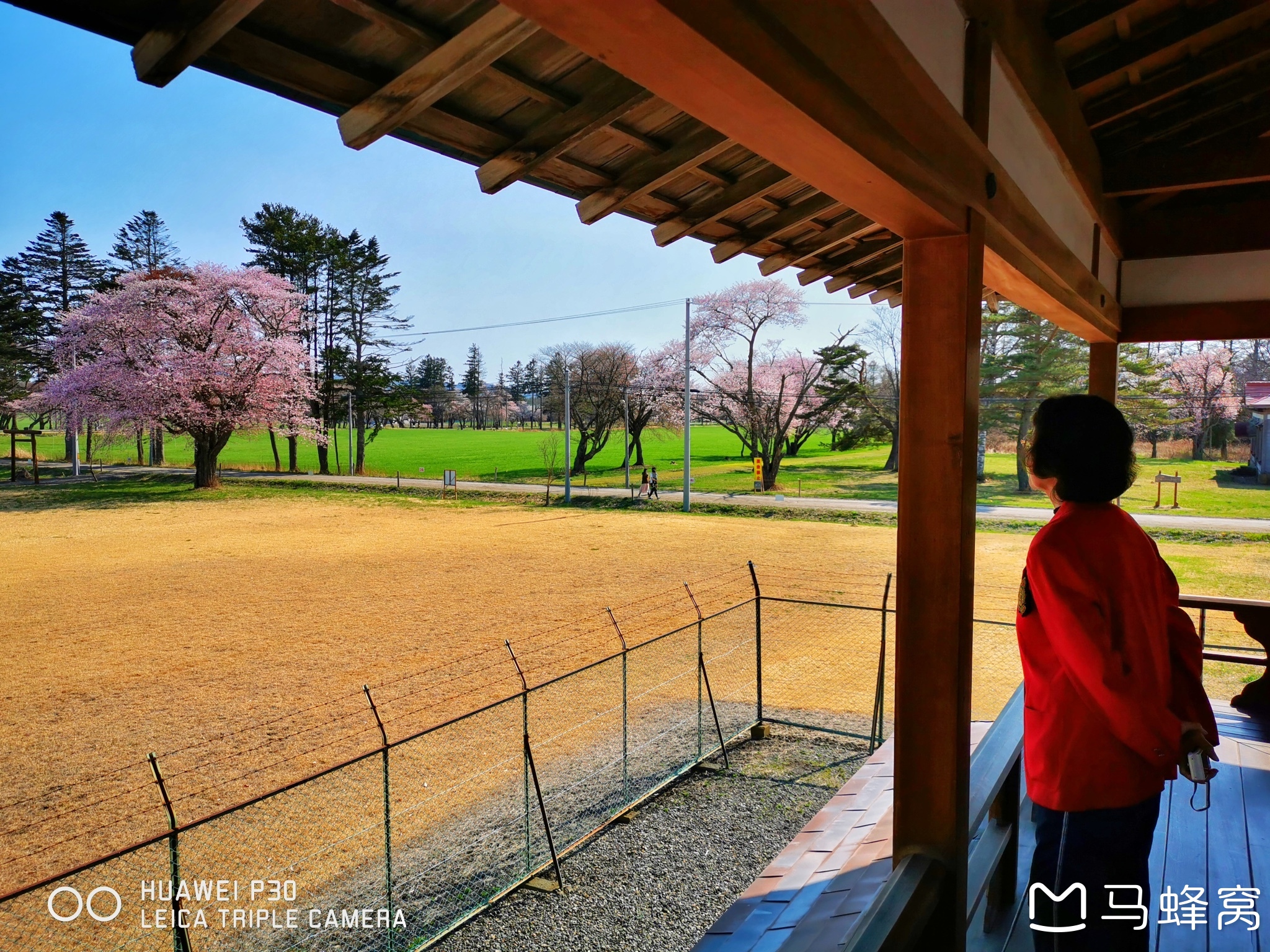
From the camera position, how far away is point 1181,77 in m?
2.39

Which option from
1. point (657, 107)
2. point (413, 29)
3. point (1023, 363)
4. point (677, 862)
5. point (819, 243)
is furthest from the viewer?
point (1023, 363)

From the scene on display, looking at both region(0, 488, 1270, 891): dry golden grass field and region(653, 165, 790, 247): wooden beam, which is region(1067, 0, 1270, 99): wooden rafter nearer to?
region(653, 165, 790, 247): wooden beam

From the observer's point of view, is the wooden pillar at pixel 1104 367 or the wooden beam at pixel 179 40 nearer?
the wooden beam at pixel 179 40

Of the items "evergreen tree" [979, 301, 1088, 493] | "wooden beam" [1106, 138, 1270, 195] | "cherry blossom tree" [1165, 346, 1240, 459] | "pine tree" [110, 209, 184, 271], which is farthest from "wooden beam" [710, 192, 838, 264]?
"pine tree" [110, 209, 184, 271]

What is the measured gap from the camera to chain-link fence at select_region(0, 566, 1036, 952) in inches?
153

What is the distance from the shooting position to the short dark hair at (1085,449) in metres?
1.20

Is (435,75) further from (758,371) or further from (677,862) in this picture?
(758,371)

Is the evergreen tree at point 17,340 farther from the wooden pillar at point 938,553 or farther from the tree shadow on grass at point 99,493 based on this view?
the wooden pillar at point 938,553

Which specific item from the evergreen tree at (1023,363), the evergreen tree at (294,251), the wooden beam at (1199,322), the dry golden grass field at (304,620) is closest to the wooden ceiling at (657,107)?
the wooden beam at (1199,322)

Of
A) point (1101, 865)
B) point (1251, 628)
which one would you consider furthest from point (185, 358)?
point (1101, 865)

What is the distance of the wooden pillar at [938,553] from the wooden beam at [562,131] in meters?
0.56

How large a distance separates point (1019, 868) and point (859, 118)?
1918 mm

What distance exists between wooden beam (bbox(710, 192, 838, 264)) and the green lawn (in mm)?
11957

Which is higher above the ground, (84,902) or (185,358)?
(185,358)
